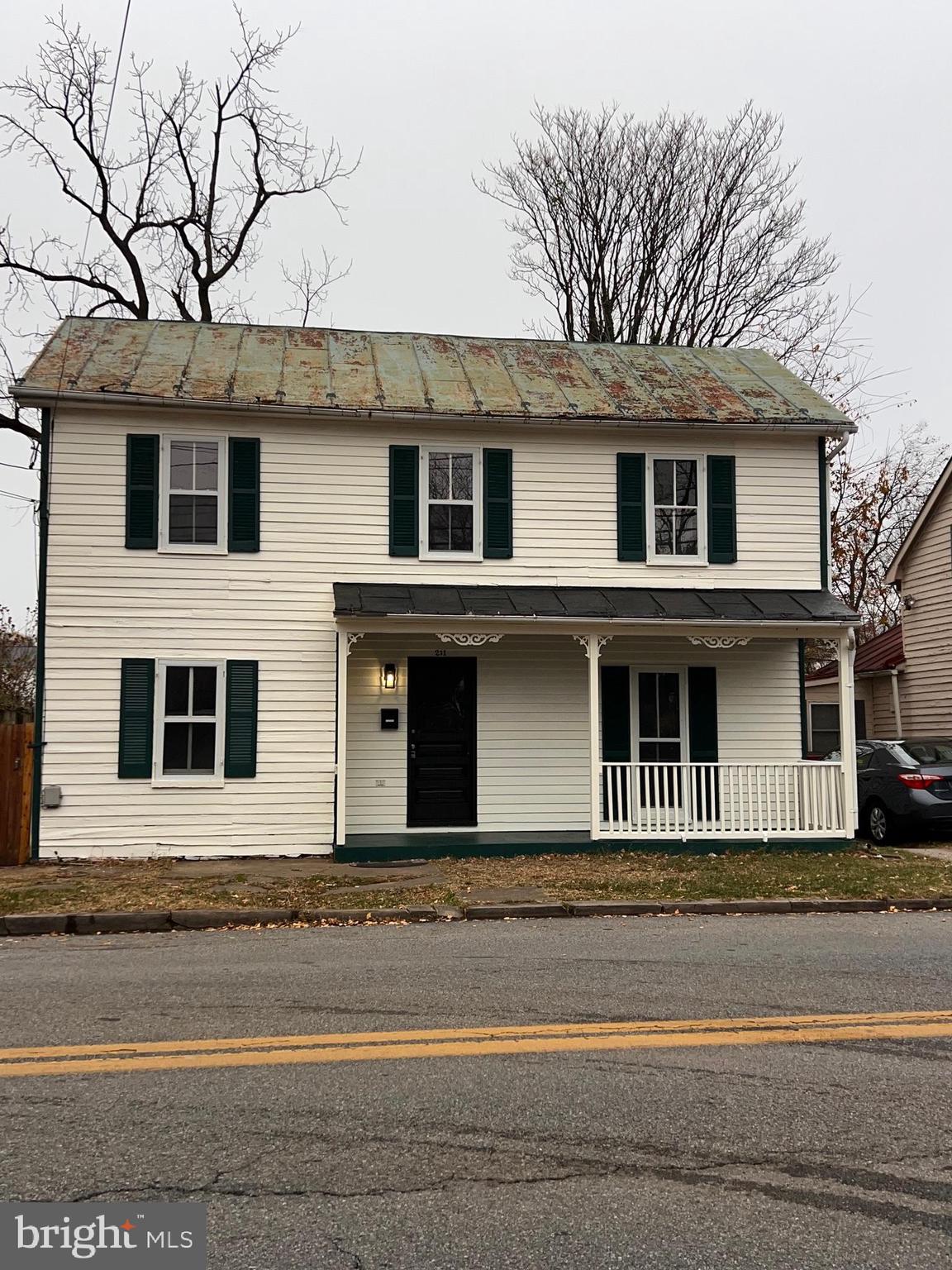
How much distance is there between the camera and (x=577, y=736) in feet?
46.8

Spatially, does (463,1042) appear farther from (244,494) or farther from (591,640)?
(244,494)

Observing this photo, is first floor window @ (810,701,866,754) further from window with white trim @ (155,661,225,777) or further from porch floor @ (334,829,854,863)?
window with white trim @ (155,661,225,777)

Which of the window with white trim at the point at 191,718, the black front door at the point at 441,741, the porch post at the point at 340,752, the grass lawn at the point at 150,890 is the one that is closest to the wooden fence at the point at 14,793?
the grass lawn at the point at 150,890

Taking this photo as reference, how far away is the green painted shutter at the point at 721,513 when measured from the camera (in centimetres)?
1436

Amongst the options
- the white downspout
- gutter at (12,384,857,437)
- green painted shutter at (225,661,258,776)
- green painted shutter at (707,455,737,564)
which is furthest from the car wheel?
green painted shutter at (225,661,258,776)

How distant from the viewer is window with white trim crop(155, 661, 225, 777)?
13039 millimetres

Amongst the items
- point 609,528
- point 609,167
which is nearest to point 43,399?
point 609,528

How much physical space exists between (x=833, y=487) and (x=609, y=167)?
11583mm

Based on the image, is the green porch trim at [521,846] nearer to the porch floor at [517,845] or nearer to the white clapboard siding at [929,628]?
the porch floor at [517,845]

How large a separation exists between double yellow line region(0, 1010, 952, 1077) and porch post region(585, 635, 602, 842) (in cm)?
704

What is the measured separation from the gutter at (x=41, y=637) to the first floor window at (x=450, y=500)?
15.8 ft

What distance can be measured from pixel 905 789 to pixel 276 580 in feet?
29.0

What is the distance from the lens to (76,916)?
8.95 metres

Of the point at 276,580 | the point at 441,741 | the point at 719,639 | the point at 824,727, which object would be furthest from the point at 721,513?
the point at 824,727
